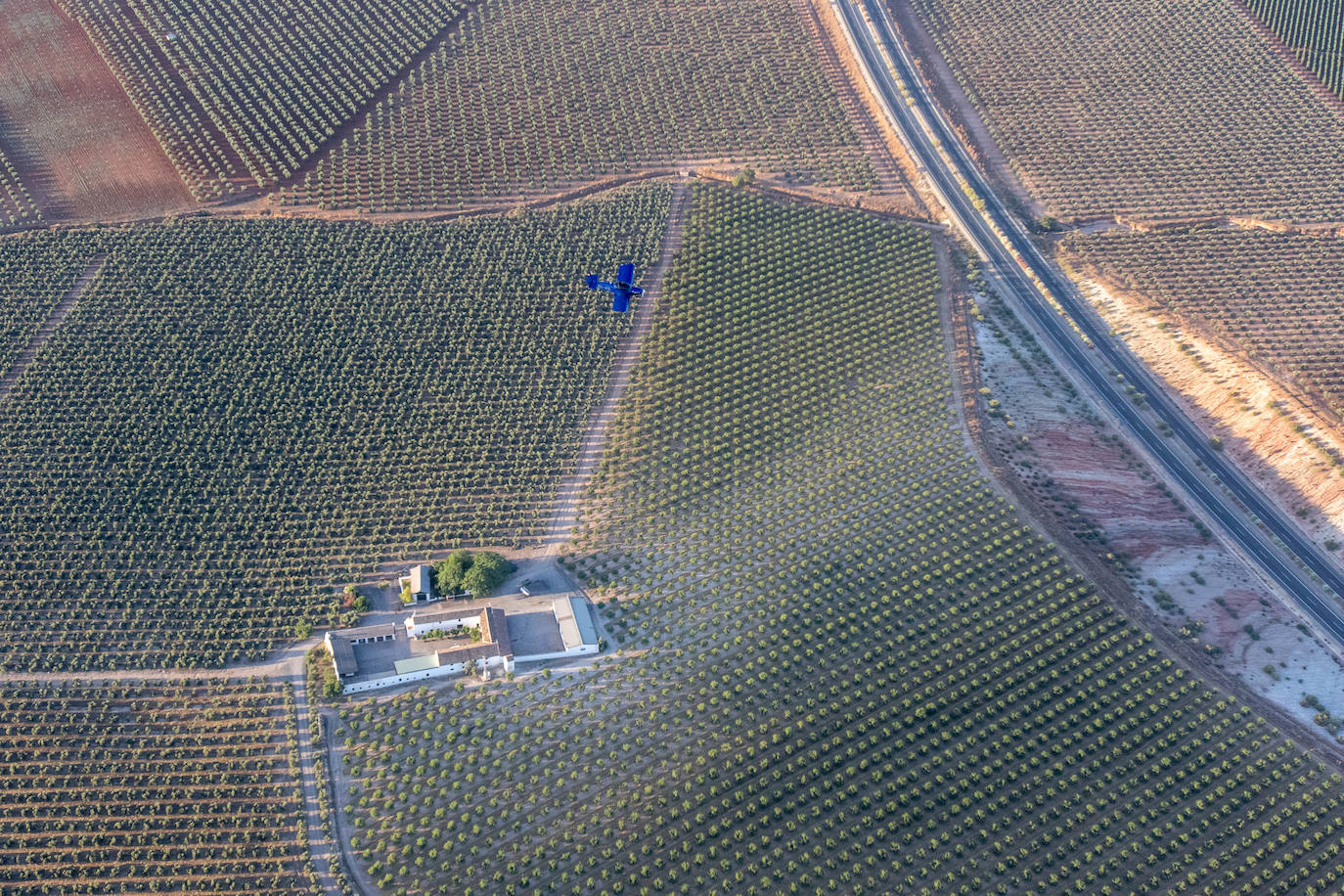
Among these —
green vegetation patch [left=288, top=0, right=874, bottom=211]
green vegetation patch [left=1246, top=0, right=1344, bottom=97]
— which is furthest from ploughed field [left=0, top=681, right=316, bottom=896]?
green vegetation patch [left=1246, top=0, right=1344, bottom=97]

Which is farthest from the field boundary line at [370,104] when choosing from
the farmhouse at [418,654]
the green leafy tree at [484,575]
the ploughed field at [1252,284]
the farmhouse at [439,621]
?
the ploughed field at [1252,284]

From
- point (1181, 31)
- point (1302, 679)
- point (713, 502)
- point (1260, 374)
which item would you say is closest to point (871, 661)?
point (713, 502)

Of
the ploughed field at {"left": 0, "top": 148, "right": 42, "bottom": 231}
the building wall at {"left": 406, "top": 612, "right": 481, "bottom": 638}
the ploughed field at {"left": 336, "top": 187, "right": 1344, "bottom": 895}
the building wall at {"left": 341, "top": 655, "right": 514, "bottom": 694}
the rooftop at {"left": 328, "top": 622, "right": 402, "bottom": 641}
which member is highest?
the ploughed field at {"left": 0, "top": 148, "right": 42, "bottom": 231}

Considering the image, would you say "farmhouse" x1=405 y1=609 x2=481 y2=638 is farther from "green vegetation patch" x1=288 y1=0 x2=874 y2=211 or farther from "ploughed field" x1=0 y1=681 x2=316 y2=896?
"green vegetation patch" x1=288 y1=0 x2=874 y2=211

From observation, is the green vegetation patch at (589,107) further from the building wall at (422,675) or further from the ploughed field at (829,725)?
the building wall at (422,675)

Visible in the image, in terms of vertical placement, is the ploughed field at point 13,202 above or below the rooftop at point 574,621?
above

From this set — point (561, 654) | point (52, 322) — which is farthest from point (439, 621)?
point (52, 322)

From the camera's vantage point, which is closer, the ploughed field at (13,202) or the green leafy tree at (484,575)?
the green leafy tree at (484,575)
